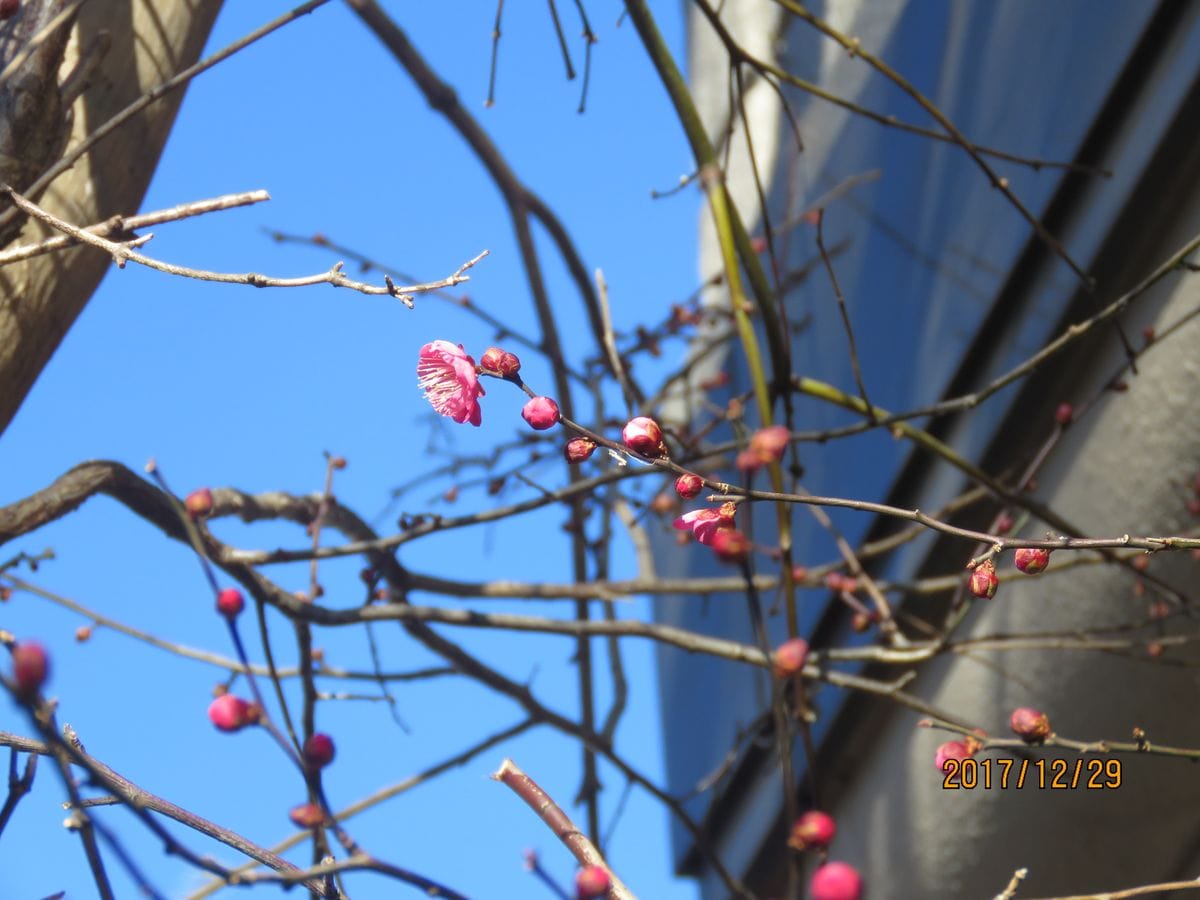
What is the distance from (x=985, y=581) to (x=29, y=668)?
673 mm

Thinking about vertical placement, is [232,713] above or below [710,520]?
below

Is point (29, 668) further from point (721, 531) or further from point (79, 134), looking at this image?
point (79, 134)

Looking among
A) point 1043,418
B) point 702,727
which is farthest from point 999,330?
point 702,727

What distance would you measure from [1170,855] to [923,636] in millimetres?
548

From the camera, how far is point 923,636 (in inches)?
91.2

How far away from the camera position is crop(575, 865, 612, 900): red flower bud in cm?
72

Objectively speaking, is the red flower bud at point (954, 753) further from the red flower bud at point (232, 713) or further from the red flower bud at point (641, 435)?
the red flower bud at point (232, 713)

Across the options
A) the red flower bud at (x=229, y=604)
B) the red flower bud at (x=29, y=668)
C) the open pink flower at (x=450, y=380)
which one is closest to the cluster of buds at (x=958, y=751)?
the open pink flower at (x=450, y=380)

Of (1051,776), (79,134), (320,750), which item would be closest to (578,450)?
(320,750)

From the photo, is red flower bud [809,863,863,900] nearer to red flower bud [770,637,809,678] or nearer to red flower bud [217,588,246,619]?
red flower bud [770,637,809,678]

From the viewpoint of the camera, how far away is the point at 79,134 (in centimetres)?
140

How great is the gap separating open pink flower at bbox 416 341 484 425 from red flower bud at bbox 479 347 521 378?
5 centimetres

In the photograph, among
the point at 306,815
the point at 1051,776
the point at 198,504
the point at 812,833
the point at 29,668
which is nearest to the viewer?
the point at 29,668

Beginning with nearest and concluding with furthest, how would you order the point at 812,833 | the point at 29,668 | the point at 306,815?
1. the point at 29,668
2. the point at 812,833
3. the point at 306,815
